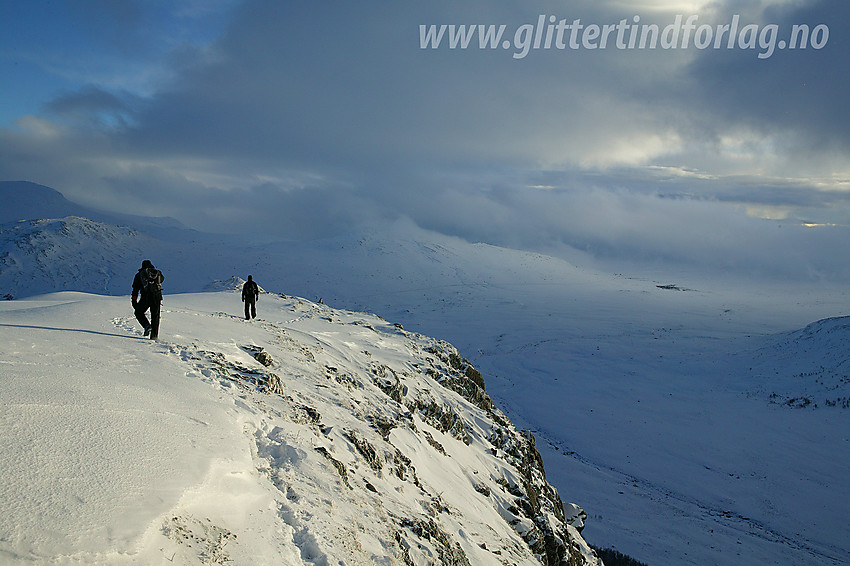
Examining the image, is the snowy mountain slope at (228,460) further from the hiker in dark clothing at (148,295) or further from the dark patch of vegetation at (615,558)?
the dark patch of vegetation at (615,558)

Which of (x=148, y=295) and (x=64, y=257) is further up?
(x=148, y=295)

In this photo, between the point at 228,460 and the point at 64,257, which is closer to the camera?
the point at 228,460

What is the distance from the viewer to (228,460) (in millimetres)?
5340

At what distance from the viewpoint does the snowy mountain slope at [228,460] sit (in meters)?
3.84

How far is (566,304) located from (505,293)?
14585mm

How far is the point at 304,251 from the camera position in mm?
115125

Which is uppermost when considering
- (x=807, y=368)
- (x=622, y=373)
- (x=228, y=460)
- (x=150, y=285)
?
(x=150, y=285)

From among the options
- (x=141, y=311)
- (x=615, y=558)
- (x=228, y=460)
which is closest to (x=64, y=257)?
(x=141, y=311)

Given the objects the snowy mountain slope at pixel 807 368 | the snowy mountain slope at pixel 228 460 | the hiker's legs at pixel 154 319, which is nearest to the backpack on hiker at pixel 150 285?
the hiker's legs at pixel 154 319

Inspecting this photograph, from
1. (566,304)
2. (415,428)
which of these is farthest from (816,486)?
(566,304)

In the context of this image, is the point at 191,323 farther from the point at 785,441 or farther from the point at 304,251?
the point at 304,251

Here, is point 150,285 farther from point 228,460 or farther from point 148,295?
point 228,460

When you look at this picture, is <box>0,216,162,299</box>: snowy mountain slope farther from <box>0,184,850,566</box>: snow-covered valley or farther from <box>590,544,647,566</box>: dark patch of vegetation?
<box>590,544,647,566</box>: dark patch of vegetation

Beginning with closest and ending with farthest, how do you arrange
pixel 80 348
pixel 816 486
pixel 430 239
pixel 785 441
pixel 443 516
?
pixel 80 348 < pixel 443 516 < pixel 816 486 < pixel 785 441 < pixel 430 239
